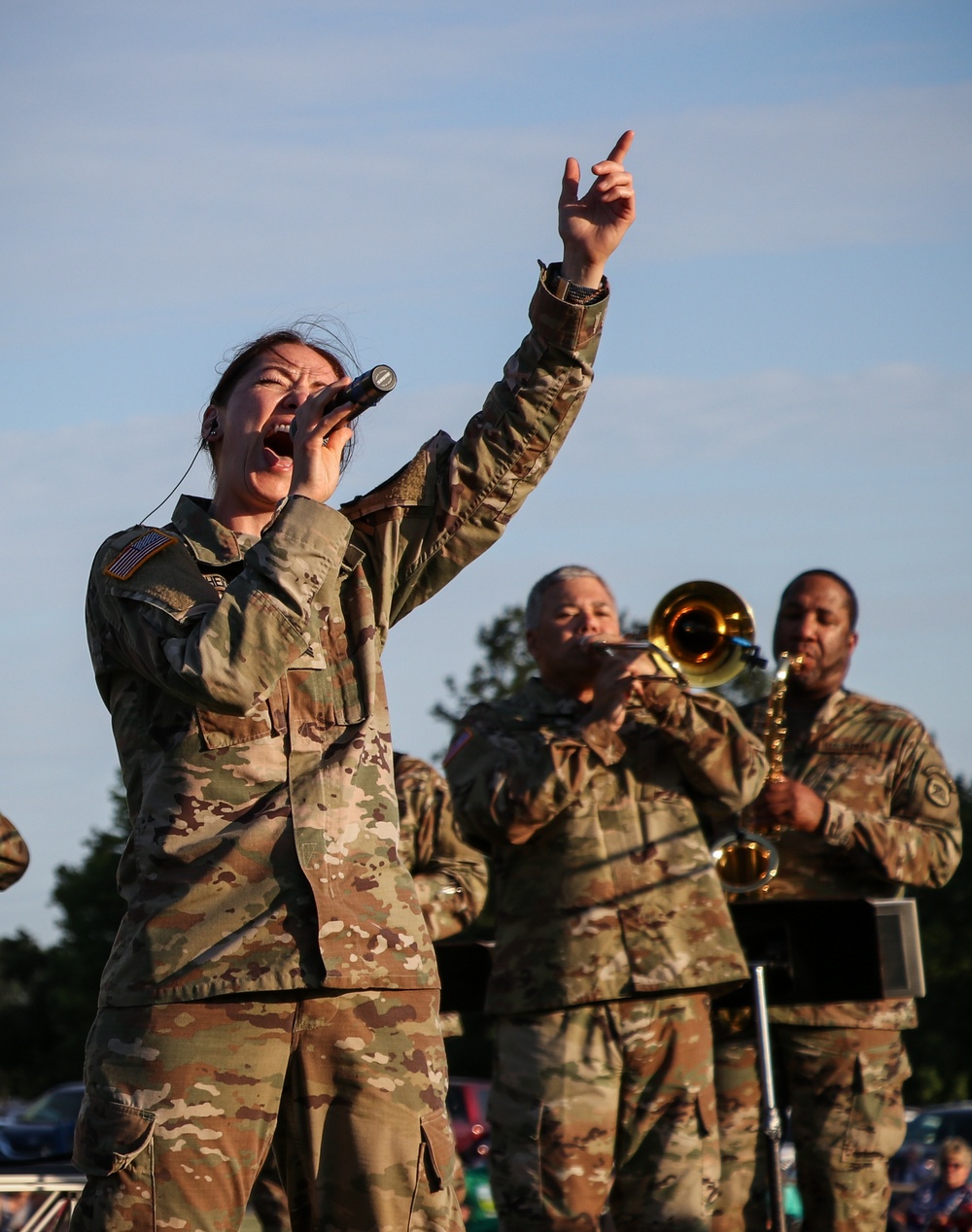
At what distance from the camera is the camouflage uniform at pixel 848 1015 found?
5.82 m

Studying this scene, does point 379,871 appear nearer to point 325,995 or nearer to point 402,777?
point 325,995

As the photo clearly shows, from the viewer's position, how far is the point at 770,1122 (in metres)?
5.46

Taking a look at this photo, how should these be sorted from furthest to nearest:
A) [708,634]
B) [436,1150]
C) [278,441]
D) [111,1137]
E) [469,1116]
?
[469,1116] < [708,634] < [278,441] < [436,1150] < [111,1137]

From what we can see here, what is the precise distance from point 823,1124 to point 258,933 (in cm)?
359

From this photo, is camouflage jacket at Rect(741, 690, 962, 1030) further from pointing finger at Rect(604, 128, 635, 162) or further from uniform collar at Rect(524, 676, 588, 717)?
pointing finger at Rect(604, 128, 635, 162)

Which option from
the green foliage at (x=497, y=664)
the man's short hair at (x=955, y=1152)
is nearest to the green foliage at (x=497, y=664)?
the green foliage at (x=497, y=664)

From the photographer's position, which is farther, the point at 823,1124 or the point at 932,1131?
the point at 932,1131

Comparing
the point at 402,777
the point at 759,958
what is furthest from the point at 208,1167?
the point at 402,777

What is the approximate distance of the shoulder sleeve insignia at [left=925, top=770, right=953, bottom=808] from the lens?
251 inches

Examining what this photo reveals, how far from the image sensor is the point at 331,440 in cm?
316

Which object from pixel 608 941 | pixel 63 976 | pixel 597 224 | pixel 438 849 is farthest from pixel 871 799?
pixel 63 976

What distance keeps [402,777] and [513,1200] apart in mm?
2028

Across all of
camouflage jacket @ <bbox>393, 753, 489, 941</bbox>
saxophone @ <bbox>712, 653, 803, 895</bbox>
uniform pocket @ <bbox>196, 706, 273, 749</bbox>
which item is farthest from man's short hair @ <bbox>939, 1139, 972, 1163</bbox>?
uniform pocket @ <bbox>196, 706, 273, 749</bbox>

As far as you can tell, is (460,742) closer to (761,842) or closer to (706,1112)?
(761,842)
